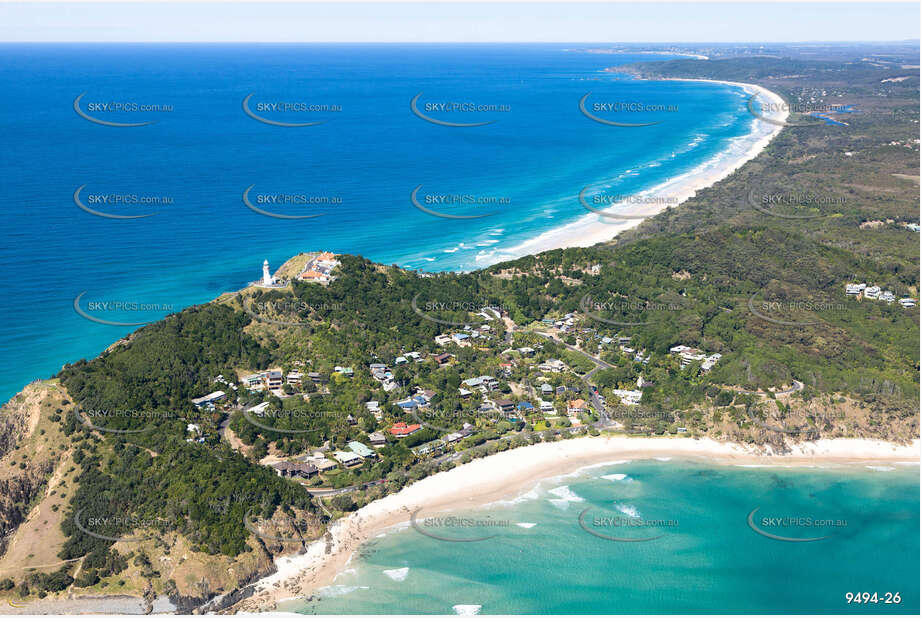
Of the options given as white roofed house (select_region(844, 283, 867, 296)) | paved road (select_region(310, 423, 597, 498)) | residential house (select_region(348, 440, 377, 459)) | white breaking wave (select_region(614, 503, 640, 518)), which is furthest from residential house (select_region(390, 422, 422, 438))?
white roofed house (select_region(844, 283, 867, 296))

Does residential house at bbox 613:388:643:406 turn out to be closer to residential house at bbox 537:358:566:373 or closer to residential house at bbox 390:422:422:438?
residential house at bbox 537:358:566:373

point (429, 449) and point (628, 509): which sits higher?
point (429, 449)

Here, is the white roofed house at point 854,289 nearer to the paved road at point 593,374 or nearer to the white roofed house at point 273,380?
the paved road at point 593,374

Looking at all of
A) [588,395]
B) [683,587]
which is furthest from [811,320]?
[683,587]

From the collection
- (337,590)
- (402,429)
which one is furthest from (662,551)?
(402,429)

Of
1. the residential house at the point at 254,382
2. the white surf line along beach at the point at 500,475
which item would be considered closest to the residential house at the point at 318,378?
the residential house at the point at 254,382

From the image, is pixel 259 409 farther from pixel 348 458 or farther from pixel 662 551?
pixel 662 551

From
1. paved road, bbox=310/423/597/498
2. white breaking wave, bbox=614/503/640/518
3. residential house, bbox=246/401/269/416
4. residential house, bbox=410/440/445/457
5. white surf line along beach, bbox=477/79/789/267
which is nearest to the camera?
white breaking wave, bbox=614/503/640/518
